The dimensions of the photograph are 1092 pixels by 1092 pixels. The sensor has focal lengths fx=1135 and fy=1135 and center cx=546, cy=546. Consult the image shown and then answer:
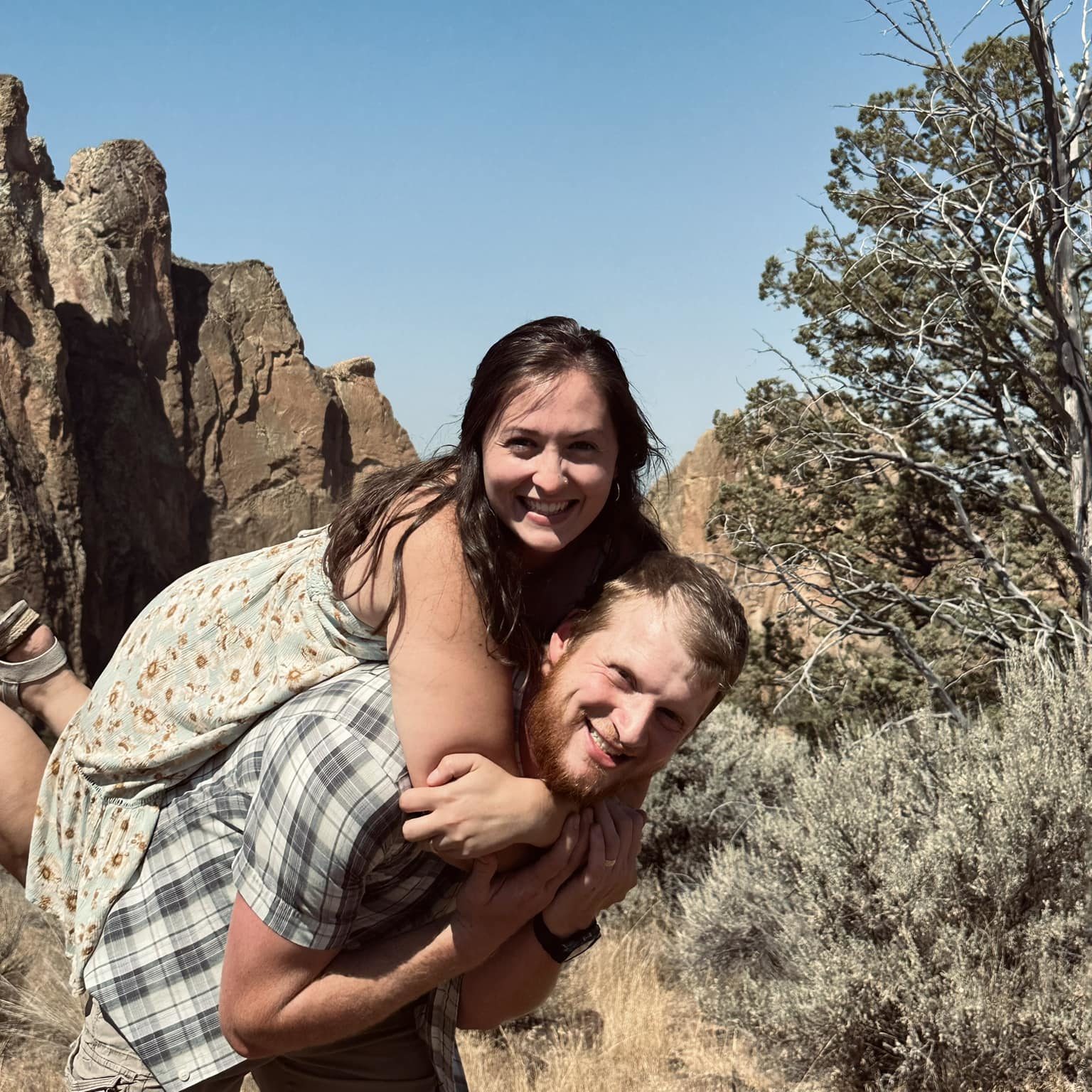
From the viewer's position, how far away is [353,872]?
1595mm

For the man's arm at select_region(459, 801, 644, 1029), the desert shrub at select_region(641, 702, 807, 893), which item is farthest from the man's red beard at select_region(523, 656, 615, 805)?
the desert shrub at select_region(641, 702, 807, 893)

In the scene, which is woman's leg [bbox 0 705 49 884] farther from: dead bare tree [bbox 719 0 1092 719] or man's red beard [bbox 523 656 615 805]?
dead bare tree [bbox 719 0 1092 719]

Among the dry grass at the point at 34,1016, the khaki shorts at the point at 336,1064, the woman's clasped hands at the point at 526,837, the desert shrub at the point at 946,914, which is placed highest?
the woman's clasped hands at the point at 526,837

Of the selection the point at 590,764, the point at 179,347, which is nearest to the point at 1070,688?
the point at 590,764

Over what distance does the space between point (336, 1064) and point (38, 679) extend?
1076 millimetres

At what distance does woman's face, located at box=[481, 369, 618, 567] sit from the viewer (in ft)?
6.18

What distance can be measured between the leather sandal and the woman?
32cm

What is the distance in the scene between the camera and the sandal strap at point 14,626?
2451 mm

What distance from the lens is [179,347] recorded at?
24031 millimetres

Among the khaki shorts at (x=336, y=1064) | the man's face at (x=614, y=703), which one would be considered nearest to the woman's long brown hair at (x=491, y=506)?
the man's face at (x=614, y=703)

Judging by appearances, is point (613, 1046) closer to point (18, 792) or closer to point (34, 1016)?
point (34, 1016)

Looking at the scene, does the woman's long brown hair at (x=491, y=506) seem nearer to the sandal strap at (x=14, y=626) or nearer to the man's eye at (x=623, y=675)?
the man's eye at (x=623, y=675)

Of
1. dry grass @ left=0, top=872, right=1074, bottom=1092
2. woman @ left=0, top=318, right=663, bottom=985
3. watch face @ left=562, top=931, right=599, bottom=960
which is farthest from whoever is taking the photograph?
dry grass @ left=0, top=872, right=1074, bottom=1092

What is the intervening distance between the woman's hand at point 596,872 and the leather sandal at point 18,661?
1.28 meters
